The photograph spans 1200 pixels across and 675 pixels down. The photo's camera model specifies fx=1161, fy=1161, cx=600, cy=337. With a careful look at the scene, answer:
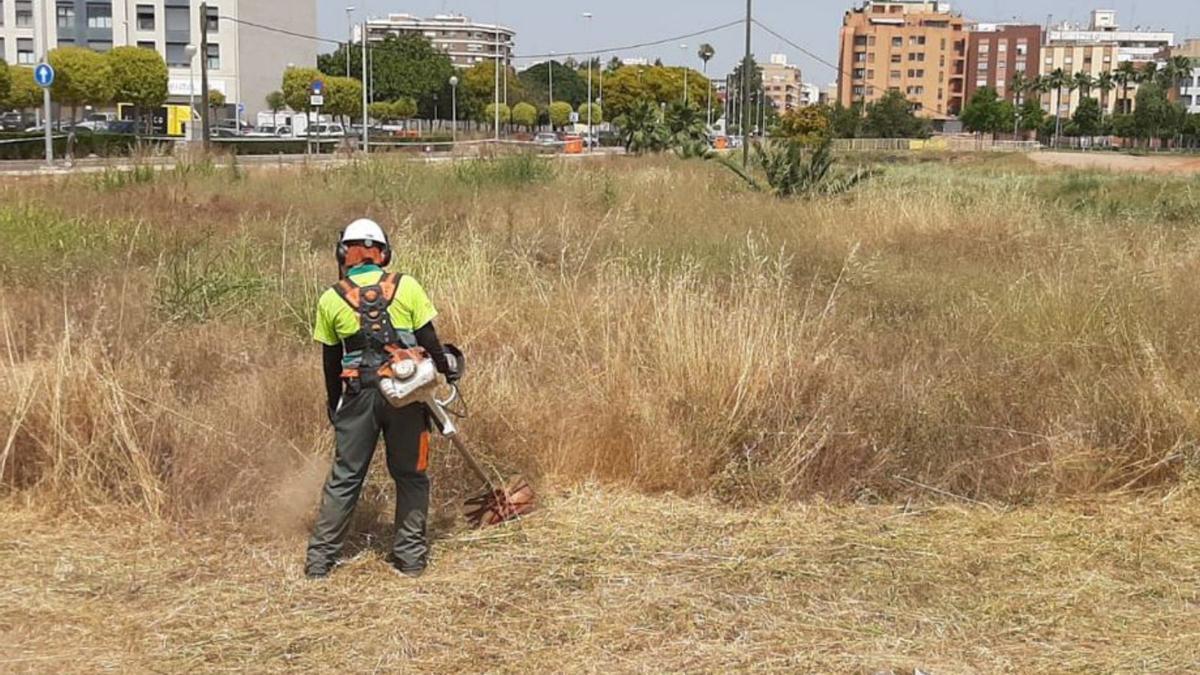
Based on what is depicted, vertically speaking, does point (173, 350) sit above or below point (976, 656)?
above

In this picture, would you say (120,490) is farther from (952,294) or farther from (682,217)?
(682,217)

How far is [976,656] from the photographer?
3.89 meters

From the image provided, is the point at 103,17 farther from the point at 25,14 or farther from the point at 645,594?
the point at 645,594

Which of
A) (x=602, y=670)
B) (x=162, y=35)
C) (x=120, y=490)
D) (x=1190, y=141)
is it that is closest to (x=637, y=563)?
(x=602, y=670)

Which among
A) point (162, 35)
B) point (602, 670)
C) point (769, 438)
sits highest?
point (162, 35)

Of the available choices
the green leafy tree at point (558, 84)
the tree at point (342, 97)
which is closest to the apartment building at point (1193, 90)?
the green leafy tree at point (558, 84)

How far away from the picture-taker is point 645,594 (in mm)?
4328

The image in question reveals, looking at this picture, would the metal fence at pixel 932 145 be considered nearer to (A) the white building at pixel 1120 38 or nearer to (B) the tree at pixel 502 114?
(B) the tree at pixel 502 114

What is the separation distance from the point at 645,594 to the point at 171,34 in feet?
271

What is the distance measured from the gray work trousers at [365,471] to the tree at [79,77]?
6003 centimetres

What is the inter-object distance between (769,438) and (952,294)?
479 centimetres

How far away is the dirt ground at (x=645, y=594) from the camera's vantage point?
3859 mm

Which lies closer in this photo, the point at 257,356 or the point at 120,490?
the point at 120,490

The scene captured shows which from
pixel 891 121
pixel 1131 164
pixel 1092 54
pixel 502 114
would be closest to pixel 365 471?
pixel 1131 164
